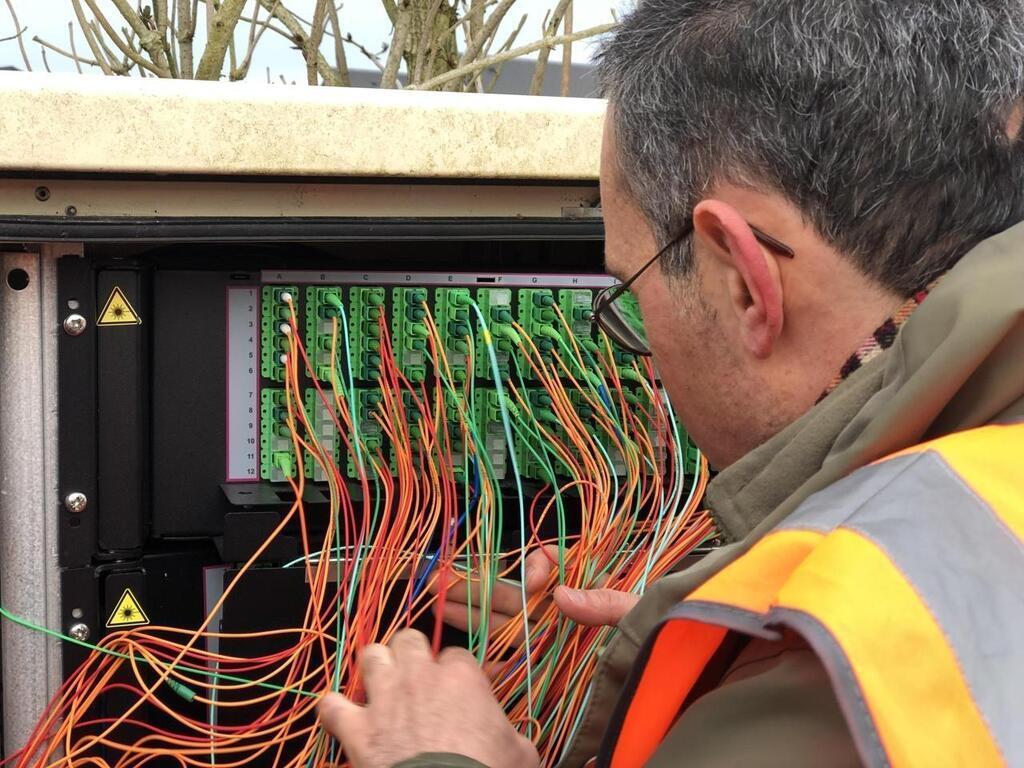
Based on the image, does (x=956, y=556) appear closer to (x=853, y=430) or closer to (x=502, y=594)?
(x=853, y=430)

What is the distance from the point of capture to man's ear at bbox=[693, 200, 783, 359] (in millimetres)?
911

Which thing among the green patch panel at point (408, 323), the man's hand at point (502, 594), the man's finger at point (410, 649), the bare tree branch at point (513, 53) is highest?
the bare tree branch at point (513, 53)

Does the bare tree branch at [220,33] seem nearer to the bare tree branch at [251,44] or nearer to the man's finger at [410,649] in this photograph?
the bare tree branch at [251,44]

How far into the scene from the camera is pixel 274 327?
1.46 meters

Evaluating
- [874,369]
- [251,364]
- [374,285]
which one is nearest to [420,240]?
[374,285]

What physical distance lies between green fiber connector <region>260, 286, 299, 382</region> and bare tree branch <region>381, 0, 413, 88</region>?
1200 millimetres

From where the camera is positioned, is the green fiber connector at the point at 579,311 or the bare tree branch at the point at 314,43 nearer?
the green fiber connector at the point at 579,311

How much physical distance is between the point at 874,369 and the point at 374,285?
763mm

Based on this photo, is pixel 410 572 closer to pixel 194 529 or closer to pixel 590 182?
pixel 194 529

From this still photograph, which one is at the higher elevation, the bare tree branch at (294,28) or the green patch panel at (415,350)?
the bare tree branch at (294,28)

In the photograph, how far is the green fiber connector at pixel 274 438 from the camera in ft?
4.83

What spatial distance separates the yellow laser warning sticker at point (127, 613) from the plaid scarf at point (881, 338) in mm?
932

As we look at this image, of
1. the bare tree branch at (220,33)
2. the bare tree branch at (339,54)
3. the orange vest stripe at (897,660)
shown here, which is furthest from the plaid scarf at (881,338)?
the bare tree branch at (339,54)

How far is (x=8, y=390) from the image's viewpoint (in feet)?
4.31
